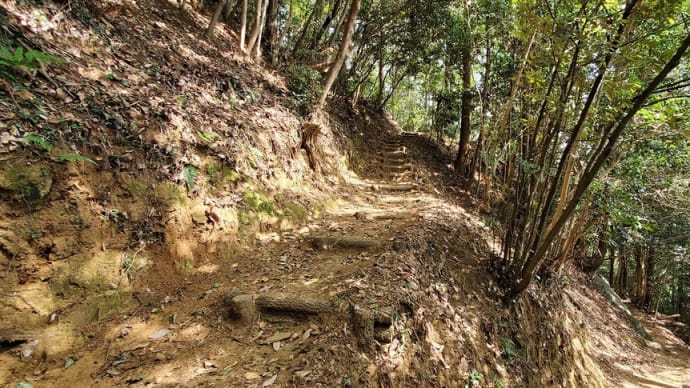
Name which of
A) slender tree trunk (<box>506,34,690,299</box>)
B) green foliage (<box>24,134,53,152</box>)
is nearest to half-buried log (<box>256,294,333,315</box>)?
green foliage (<box>24,134,53,152</box>)

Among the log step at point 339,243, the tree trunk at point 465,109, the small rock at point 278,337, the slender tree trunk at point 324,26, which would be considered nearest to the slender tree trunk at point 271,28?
the slender tree trunk at point 324,26

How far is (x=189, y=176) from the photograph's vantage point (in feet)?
13.5

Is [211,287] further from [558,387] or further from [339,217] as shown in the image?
[558,387]

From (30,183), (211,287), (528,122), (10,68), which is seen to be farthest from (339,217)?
(10,68)

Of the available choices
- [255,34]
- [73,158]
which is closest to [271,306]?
[73,158]

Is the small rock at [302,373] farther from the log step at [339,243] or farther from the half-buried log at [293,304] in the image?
the log step at [339,243]

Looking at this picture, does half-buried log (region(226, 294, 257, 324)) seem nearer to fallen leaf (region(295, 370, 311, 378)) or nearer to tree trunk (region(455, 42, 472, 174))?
fallen leaf (region(295, 370, 311, 378))

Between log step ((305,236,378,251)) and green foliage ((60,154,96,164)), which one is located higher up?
green foliage ((60,154,96,164))

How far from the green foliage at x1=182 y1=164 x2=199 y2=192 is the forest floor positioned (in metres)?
0.08

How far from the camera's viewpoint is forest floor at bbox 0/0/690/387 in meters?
2.75

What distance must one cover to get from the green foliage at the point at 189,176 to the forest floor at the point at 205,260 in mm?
75

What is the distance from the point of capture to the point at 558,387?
17.4 ft

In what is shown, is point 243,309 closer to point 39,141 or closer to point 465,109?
point 39,141

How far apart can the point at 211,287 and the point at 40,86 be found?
277 cm
